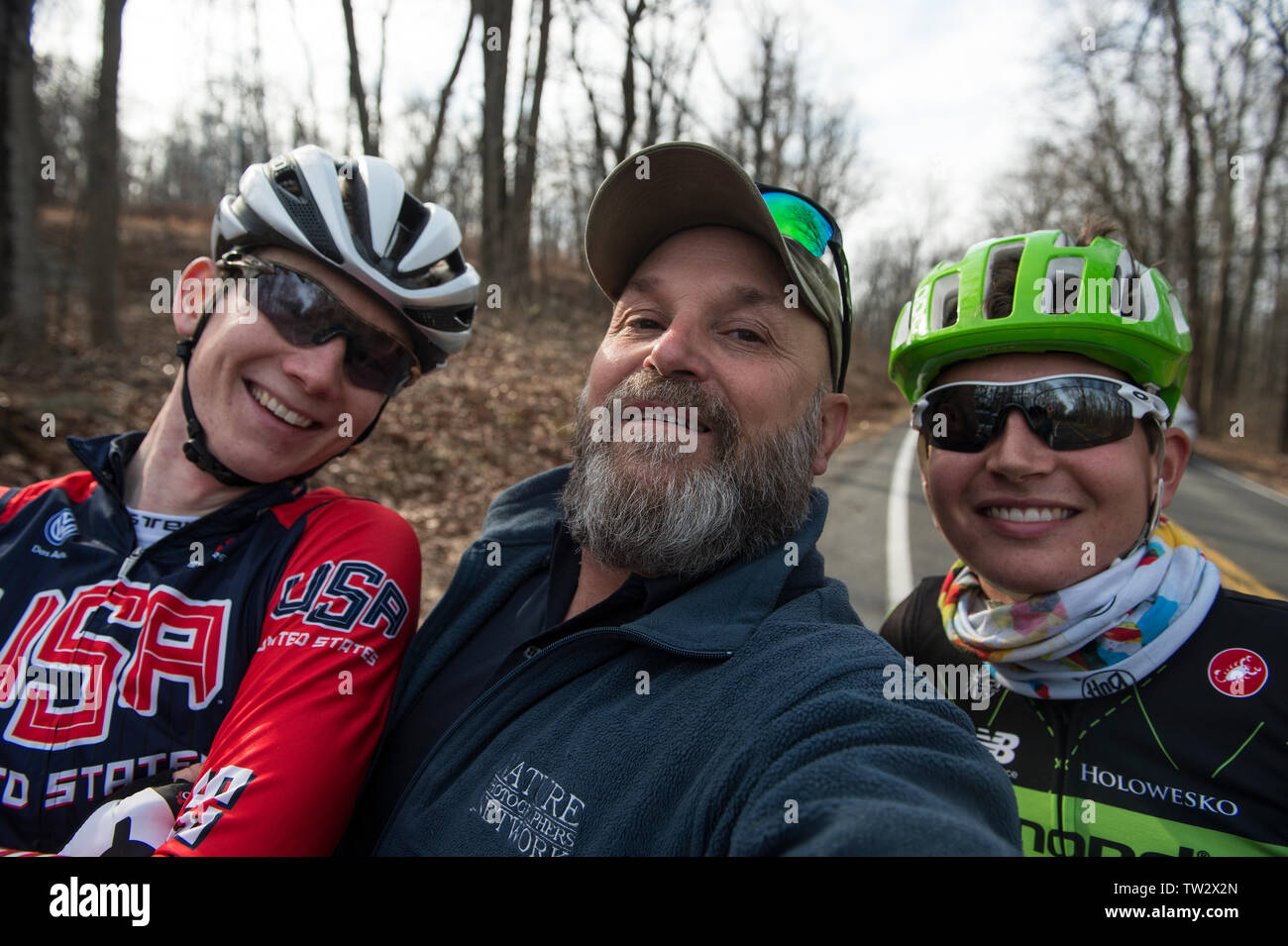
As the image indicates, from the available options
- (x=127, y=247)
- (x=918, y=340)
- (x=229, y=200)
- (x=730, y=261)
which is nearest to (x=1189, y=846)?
(x=918, y=340)

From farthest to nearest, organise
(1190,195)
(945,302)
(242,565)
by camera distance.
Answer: (1190,195), (945,302), (242,565)

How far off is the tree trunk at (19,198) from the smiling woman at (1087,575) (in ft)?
35.6

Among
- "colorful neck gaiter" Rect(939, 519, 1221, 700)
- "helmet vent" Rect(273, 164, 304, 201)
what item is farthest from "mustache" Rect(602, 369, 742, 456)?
"helmet vent" Rect(273, 164, 304, 201)

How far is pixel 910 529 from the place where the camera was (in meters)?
8.33

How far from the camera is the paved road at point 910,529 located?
6535 mm

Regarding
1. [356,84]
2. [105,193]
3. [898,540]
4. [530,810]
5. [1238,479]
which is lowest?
[530,810]

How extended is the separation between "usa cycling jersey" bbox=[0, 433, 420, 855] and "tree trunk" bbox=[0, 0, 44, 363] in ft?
29.8

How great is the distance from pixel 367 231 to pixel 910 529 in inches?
290

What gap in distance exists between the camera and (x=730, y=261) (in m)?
2.14

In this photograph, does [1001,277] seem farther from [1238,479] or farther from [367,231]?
[1238,479]
